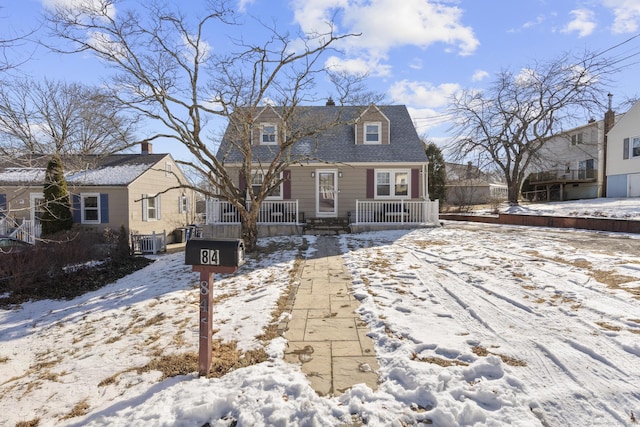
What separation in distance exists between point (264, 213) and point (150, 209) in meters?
8.75

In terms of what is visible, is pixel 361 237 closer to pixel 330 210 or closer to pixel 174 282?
pixel 330 210

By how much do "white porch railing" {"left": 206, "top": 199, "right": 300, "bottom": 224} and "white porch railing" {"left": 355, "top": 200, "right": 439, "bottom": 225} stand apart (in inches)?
106

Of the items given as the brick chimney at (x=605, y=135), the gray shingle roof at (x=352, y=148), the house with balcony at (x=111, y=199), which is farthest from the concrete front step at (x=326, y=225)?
the brick chimney at (x=605, y=135)

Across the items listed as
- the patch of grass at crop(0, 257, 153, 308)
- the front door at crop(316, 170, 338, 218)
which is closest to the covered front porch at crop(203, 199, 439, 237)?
the front door at crop(316, 170, 338, 218)

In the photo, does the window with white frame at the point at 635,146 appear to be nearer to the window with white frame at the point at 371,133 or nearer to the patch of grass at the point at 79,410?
the window with white frame at the point at 371,133

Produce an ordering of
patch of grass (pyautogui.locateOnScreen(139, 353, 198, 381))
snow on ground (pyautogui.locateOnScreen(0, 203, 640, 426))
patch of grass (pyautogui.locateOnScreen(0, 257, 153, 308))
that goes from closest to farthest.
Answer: snow on ground (pyautogui.locateOnScreen(0, 203, 640, 426)), patch of grass (pyautogui.locateOnScreen(139, 353, 198, 381)), patch of grass (pyautogui.locateOnScreen(0, 257, 153, 308))

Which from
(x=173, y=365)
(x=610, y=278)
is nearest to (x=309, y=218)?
(x=610, y=278)

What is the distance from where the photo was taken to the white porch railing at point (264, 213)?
42.1 ft

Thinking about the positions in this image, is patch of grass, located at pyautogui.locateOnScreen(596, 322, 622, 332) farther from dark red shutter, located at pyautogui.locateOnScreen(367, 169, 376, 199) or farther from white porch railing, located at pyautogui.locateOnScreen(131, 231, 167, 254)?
white porch railing, located at pyautogui.locateOnScreen(131, 231, 167, 254)

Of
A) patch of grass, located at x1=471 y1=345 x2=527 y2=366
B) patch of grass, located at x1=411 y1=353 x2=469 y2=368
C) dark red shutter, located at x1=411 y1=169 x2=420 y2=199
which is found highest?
dark red shutter, located at x1=411 y1=169 x2=420 y2=199

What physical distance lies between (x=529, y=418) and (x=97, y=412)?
321 cm

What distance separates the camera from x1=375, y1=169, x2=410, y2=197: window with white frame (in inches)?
557

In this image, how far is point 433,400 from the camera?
2426 millimetres

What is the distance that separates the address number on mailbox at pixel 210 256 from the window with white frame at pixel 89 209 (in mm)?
16624
